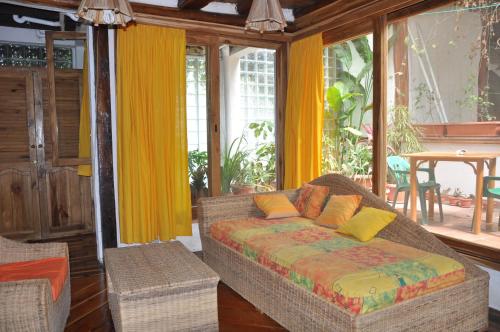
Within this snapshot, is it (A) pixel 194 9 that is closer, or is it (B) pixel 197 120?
(A) pixel 194 9

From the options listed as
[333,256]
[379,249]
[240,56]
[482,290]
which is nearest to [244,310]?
[333,256]

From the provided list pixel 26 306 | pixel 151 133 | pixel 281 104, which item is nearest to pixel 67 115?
pixel 151 133

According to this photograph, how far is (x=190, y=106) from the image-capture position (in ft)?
14.8

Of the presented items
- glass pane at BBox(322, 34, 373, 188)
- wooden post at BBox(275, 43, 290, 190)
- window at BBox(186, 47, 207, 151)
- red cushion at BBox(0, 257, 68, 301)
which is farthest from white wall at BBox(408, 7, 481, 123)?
red cushion at BBox(0, 257, 68, 301)

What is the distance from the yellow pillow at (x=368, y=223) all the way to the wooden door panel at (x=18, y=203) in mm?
3550

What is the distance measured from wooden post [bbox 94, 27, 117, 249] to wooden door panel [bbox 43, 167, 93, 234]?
1.28 meters

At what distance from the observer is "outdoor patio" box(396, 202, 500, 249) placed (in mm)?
3041

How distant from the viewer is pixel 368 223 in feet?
9.73

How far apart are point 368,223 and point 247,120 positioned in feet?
7.72

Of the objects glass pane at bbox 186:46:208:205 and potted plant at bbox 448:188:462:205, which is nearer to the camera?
potted plant at bbox 448:188:462:205

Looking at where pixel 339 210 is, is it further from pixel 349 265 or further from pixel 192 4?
pixel 192 4

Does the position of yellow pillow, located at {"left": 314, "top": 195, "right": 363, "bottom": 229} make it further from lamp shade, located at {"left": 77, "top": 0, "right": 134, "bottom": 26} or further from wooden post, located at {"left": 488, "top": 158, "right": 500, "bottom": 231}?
lamp shade, located at {"left": 77, "top": 0, "right": 134, "bottom": 26}

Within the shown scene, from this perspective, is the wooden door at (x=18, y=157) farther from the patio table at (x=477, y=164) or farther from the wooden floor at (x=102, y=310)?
the patio table at (x=477, y=164)

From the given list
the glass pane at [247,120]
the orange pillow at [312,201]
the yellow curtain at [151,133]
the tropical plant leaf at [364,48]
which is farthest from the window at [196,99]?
the tropical plant leaf at [364,48]
